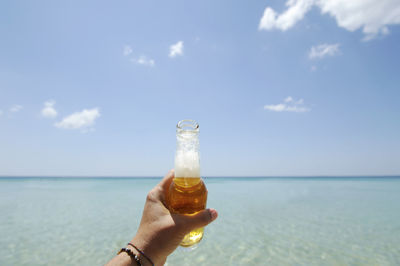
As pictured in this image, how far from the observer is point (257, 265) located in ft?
14.4

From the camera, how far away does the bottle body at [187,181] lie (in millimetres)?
1671

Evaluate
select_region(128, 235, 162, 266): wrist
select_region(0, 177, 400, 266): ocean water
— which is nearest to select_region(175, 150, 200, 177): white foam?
select_region(128, 235, 162, 266): wrist

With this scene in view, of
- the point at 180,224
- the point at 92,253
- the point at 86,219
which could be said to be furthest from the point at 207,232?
the point at 180,224

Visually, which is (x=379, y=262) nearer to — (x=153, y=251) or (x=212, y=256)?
(x=212, y=256)

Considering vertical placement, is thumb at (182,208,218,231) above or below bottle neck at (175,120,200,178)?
below

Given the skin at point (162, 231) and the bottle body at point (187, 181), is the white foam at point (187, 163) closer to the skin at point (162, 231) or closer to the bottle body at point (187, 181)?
the bottle body at point (187, 181)

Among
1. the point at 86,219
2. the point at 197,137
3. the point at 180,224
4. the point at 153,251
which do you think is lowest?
the point at 86,219

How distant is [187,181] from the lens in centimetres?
168

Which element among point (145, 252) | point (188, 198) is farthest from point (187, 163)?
point (145, 252)

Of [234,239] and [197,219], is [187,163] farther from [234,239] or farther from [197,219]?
[234,239]

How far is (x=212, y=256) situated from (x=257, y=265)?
0.94 m

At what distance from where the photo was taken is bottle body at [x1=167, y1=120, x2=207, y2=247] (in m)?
1.67

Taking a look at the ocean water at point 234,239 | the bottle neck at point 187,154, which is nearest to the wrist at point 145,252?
the bottle neck at point 187,154

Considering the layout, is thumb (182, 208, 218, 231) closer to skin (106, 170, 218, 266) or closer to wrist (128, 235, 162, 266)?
skin (106, 170, 218, 266)
